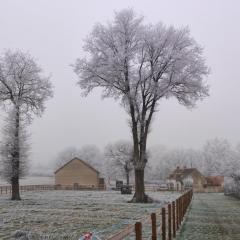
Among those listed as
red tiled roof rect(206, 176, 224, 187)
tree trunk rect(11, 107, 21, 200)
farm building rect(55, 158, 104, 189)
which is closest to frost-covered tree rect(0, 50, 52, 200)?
tree trunk rect(11, 107, 21, 200)

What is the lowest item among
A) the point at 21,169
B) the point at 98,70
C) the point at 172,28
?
the point at 21,169

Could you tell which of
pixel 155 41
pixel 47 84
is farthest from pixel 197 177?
pixel 155 41

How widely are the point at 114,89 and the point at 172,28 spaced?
726 cm

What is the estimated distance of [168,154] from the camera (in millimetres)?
191750

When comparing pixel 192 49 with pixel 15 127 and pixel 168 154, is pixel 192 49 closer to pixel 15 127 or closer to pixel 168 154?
pixel 15 127

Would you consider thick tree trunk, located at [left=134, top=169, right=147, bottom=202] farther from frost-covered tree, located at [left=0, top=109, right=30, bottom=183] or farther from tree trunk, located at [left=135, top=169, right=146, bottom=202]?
frost-covered tree, located at [left=0, top=109, right=30, bottom=183]

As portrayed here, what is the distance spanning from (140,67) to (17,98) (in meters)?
14.7

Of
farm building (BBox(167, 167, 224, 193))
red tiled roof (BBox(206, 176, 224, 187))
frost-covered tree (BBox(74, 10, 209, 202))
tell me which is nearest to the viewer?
frost-covered tree (BBox(74, 10, 209, 202))

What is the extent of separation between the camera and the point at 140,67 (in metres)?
43.2

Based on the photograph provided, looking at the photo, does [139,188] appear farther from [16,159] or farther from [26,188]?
[26,188]

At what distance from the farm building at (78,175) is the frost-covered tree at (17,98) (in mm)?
61851

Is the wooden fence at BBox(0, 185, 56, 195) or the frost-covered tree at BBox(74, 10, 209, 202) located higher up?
the frost-covered tree at BBox(74, 10, 209, 202)

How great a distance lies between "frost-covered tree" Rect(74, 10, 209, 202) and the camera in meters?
42.8

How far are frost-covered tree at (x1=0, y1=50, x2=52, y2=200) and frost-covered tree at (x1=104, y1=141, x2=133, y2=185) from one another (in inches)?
2647
